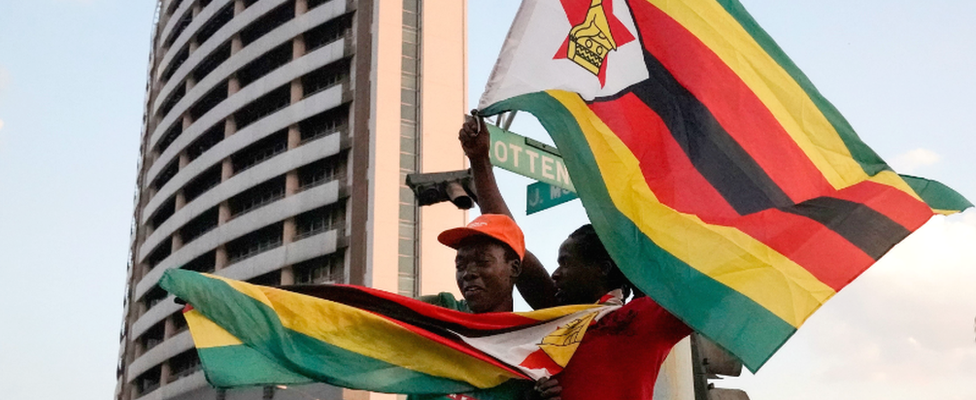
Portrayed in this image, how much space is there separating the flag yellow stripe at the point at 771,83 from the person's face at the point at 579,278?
916 millimetres

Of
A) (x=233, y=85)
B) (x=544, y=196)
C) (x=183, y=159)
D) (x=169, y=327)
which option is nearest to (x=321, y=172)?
(x=233, y=85)

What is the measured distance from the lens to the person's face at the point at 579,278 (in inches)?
148

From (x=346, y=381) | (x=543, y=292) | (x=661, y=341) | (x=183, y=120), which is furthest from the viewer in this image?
(x=183, y=120)

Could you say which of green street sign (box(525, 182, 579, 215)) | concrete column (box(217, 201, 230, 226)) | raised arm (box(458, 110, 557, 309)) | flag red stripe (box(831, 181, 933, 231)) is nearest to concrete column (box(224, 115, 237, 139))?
concrete column (box(217, 201, 230, 226))

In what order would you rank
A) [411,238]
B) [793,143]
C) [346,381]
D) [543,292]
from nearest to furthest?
[346,381]
[793,143]
[543,292]
[411,238]

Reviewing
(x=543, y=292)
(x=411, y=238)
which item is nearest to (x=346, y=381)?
(x=543, y=292)

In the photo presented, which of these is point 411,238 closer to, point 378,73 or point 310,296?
point 378,73

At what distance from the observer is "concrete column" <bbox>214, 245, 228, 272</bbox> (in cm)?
3619

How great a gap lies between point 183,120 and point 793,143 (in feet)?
131

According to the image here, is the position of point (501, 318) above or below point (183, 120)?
below

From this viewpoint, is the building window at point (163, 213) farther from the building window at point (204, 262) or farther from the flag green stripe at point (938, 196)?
the flag green stripe at point (938, 196)

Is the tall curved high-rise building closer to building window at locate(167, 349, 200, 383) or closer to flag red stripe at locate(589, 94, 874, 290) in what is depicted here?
building window at locate(167, 349, 200, 383)

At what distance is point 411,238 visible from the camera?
32.4 m

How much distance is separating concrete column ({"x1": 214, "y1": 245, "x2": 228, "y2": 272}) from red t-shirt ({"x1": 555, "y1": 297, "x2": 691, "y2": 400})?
34261mm
